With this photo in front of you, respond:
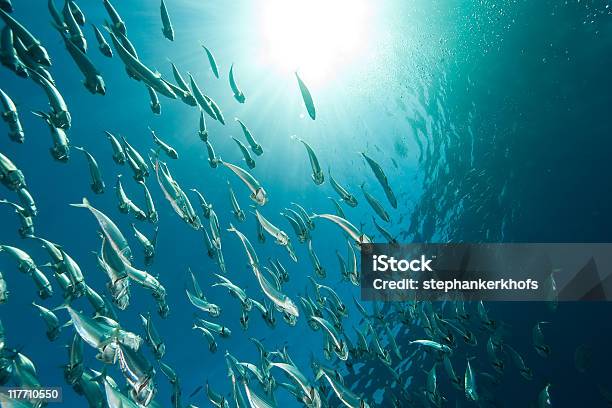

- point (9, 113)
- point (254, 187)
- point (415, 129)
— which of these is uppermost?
point (415, 129)

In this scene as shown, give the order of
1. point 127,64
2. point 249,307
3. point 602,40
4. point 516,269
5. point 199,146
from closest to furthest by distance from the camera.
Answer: point 127,64 → point 249,307 → point 602,40 → point 516,269 → point 199,146

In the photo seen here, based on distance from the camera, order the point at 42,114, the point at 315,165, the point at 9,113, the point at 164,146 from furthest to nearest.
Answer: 1. the point at 164,146
2. the point at 315,165
3. the point at 9,113
4. the point at 42,114

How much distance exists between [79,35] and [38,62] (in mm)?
769

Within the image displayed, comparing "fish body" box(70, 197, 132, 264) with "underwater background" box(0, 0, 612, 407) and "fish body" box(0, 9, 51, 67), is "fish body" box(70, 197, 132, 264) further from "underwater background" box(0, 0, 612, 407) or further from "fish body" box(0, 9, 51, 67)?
"underwater background" box(0, 0, 612, 407)

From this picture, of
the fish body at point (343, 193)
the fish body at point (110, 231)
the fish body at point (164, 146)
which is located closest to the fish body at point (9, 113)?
the fish body at point (164, 146)

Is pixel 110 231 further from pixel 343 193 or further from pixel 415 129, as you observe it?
pixel 415 129

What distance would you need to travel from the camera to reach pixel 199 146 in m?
16.7

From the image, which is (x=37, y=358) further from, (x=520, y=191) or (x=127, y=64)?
(x=520, y=191)

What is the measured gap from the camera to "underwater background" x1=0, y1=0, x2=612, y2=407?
11391mm

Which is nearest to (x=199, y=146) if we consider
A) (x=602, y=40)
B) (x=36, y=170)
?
(x=36, y=170)

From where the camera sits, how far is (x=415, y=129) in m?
14.5

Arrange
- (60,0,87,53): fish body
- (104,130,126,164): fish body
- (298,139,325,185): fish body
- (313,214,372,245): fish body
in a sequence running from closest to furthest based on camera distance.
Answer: (60,0,87,53): fish body
(313,214,372,245): fish body
(298,139,325,185): fish body
(104,130,126,164): fish body

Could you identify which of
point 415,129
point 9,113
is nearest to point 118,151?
point 9,113

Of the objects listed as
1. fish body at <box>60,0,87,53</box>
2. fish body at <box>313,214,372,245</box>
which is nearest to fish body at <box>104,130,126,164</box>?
fish body at <box>60,0,87,53</box>
